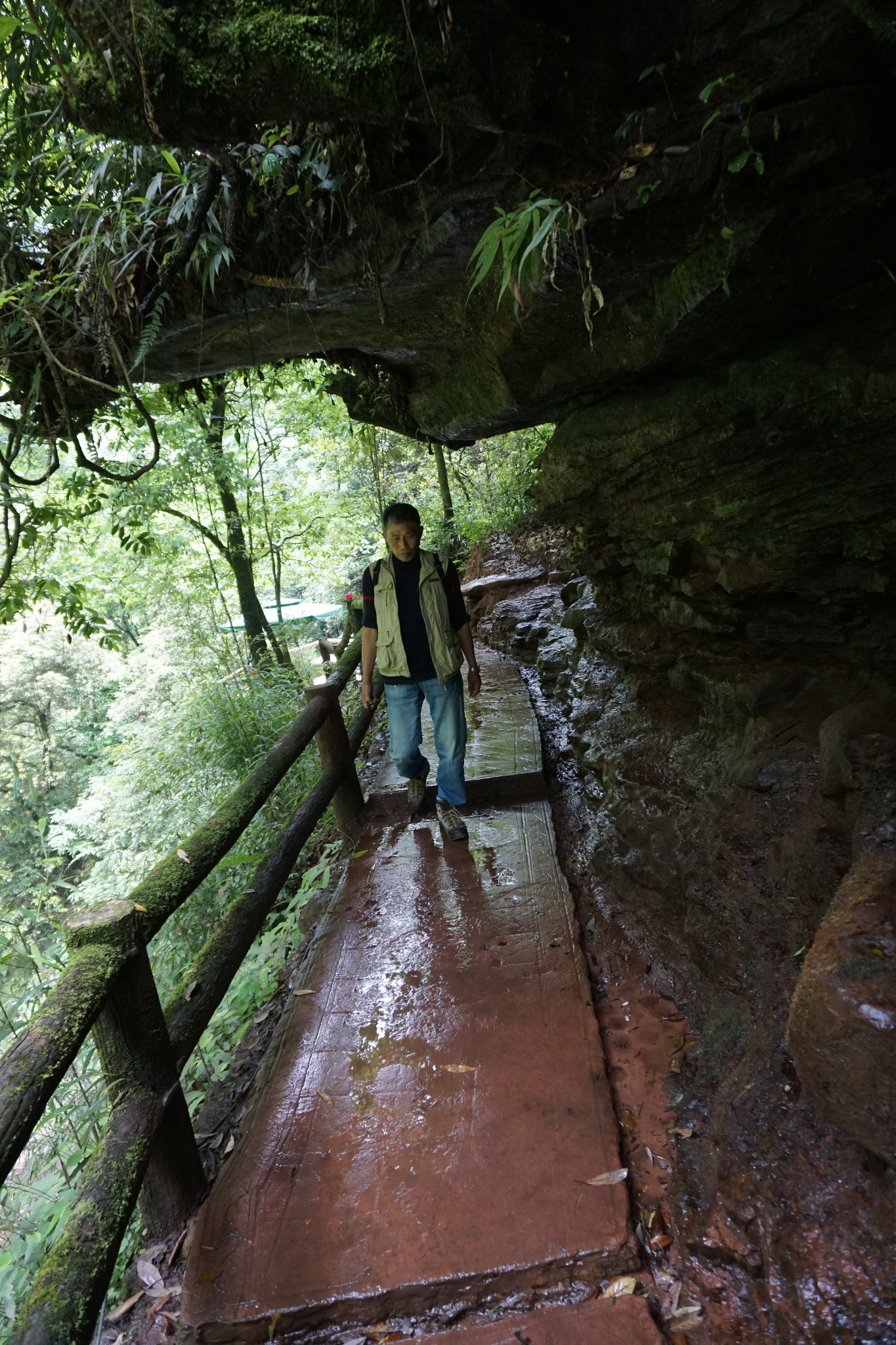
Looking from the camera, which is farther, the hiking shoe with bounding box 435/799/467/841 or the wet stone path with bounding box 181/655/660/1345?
the hiking shoe with bounding box 435/799/467/841

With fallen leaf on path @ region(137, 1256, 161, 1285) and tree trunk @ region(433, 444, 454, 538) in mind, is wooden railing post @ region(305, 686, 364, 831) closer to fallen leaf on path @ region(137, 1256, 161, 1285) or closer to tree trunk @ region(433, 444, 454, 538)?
fallen leaf on path @ region(137, 1256, 161, 1285)

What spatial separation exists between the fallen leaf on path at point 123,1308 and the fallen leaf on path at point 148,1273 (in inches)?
1.1

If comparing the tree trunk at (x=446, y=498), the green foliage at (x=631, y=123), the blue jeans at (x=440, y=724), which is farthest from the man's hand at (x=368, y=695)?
the tree trunk at (x=446, y=498)

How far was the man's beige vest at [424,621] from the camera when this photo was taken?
3707 mm

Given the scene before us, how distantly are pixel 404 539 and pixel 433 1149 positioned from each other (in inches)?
104

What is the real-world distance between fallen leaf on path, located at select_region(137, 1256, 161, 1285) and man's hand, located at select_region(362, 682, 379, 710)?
2.70 metres

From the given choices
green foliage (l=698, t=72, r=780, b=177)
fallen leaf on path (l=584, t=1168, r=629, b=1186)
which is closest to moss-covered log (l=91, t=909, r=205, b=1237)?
fallen leaf on path (l=584, t=1168, r=629, b=1186)

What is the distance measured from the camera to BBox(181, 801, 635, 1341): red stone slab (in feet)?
5.94

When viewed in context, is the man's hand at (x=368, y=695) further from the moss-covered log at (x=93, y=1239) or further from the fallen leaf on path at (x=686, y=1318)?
the fallen leaf on path at (x=686, y=1318)

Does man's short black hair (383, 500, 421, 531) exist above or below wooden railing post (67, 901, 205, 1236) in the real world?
above

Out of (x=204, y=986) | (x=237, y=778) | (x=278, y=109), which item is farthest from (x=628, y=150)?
(x=237, y=778)

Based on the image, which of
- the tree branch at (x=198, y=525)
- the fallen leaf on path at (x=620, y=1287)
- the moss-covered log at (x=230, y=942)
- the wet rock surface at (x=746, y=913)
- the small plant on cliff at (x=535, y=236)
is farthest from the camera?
the tree branch at (x=198, y=525)

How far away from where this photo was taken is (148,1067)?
6.60 ft

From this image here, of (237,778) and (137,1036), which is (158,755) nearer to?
(237,778)
